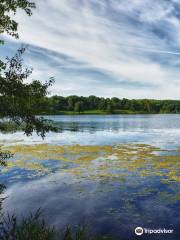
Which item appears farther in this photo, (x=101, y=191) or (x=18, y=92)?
(x=101, y=191)

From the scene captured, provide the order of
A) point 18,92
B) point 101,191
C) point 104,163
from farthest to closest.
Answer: point 104,163, point 101,191, point 18,92

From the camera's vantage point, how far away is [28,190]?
23.4 meters

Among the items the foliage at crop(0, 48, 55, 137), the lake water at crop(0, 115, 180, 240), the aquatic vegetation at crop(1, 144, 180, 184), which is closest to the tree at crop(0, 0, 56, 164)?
the foliage at crop(0, 48, 55, 137)

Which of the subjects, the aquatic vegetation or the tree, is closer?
the tree

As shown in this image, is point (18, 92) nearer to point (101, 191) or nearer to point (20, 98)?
point (20, 98)

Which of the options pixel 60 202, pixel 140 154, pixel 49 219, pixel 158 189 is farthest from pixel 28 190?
pixel 140 154

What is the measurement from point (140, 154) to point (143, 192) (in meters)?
17.8

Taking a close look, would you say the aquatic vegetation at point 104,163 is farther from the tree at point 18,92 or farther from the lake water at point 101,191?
the tree at point 18,92

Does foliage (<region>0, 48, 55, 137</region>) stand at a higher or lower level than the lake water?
higher

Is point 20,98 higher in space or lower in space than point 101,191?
higher

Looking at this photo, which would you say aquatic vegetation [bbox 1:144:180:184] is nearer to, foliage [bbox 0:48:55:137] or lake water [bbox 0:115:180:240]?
lake water [bbox 0:115:180:240]

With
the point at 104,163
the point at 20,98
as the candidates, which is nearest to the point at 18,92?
the point at 20,98

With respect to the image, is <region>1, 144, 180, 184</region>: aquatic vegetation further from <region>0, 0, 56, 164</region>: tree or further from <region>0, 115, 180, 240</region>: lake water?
<region>0, 0, 56, 164</region>: tree

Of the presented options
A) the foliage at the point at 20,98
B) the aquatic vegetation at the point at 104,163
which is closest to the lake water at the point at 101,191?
the aquatic vegetation at the point at 104,163
